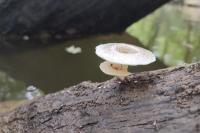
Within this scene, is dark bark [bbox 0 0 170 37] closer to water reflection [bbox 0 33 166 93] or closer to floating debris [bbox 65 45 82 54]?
water reflection [bbox 0 33 166 93]

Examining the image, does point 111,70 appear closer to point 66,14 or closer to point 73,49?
point 73,49

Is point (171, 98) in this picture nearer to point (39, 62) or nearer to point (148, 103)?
point (148, 103)

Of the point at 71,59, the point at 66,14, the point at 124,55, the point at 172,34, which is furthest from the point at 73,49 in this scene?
the point at 124,55

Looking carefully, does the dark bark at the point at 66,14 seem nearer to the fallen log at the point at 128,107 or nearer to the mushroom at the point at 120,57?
the fallen log at the point at 128,107

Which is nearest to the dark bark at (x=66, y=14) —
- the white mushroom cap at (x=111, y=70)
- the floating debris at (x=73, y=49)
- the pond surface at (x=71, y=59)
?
the pond surface at (x=71, y=59)

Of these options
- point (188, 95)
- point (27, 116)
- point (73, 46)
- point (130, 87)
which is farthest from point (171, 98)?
point (73, 46)

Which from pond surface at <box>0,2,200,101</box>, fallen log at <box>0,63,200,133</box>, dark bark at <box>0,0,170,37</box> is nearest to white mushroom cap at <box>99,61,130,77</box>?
fallen log at <box>0,63,200,133</box>
